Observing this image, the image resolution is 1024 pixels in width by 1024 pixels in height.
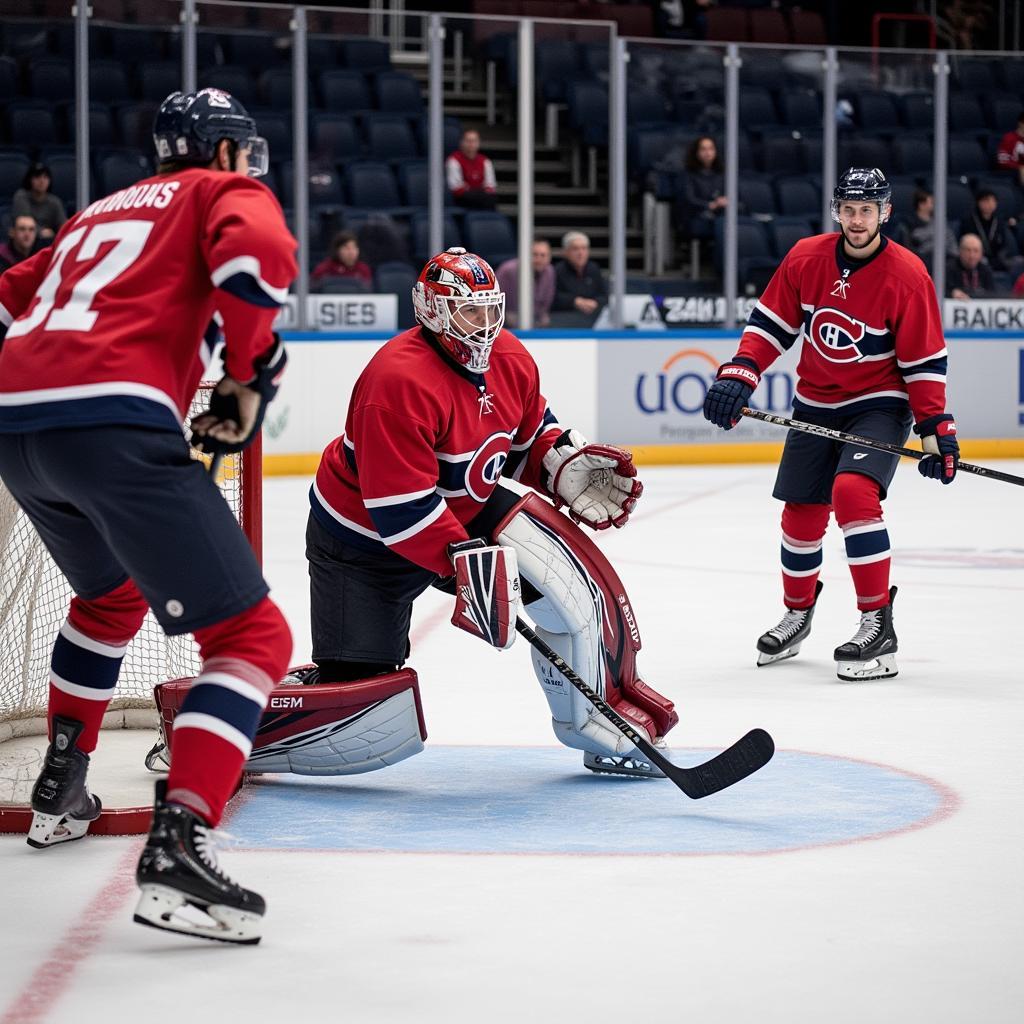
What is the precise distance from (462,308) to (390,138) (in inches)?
250

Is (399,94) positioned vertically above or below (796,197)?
above

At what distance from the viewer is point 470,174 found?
9.26m

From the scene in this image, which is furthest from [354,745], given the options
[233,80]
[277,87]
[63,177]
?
[277,87]

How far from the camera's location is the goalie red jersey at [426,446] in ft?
9.61

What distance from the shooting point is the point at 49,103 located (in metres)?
8.27

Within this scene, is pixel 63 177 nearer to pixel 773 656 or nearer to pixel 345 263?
pixel 345 263

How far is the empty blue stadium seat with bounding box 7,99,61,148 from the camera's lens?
27.0ft

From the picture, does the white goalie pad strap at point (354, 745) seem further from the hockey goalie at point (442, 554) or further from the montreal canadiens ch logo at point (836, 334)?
the montreal canadiens ch logo at point (836, 334)

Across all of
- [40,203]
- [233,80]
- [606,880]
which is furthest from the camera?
[233,80]

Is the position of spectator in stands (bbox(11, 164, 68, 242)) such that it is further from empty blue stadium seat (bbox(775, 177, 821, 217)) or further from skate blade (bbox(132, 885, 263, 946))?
skate blade (bbox(132, 885, 263, 946))

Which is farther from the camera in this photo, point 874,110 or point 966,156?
point 966,156

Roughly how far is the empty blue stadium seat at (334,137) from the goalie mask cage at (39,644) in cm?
551

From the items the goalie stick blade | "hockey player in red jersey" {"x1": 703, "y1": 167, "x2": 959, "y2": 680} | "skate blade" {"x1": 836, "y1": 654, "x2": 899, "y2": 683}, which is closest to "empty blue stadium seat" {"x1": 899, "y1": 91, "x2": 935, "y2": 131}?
"hockey player in red jersey" {"x1": 703, "y1": 167, "x2": 959, "y2": 680}

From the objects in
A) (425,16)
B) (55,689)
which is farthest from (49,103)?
(55,689)
